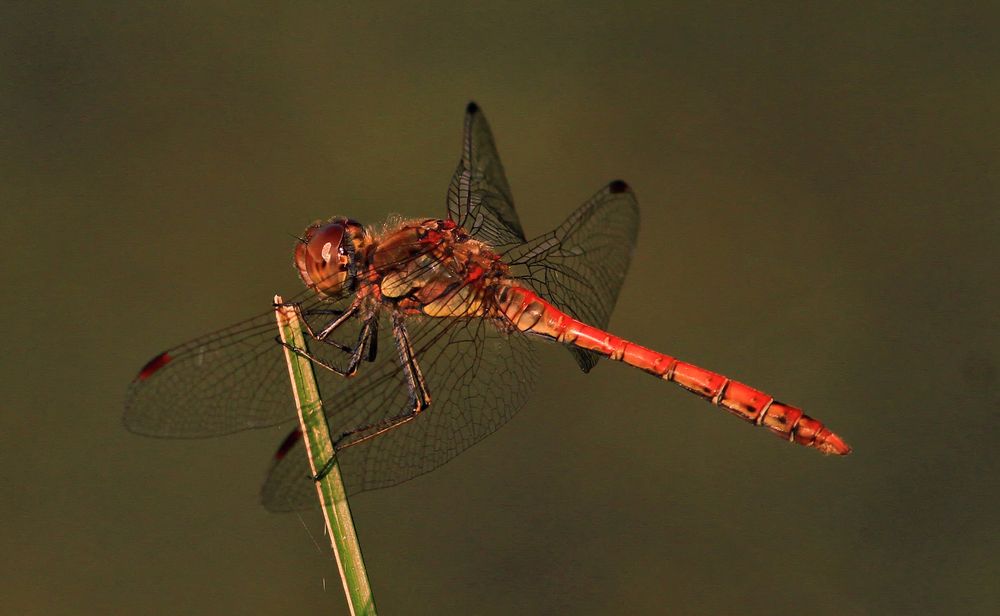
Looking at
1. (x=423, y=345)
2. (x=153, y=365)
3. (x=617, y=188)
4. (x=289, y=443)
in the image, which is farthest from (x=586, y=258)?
(x=153, y=365)

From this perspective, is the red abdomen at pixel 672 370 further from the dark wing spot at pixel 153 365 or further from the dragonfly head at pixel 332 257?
the dark wing spot at pixel 153 365

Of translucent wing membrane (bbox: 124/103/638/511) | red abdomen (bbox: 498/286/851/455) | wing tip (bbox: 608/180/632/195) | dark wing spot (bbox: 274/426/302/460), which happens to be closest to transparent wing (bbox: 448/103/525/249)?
translucent wing membrane (bbox: 124/103/638/511)

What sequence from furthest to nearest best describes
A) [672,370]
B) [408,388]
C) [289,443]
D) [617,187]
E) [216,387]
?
[617,187] < [672,370] < [408,388] < [216,387] < [289,443]

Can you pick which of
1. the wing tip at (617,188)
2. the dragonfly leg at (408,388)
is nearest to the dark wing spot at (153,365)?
the dragonfly leg at (408,388)

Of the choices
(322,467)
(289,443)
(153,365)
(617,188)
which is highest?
(617,188)

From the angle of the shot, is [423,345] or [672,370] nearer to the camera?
[423,345]

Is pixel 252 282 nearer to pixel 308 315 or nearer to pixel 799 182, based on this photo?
pixel 308 315

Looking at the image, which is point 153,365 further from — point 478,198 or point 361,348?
point 478,198

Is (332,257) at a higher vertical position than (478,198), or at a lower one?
lower
